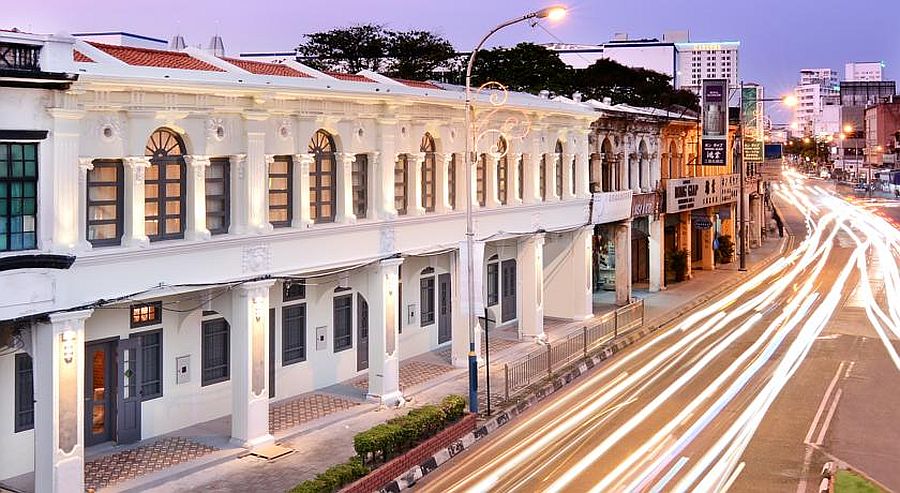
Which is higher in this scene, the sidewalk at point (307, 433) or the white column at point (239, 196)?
the white column at point (239, 196)

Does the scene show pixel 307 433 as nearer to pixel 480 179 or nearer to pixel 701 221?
pixel 480 179

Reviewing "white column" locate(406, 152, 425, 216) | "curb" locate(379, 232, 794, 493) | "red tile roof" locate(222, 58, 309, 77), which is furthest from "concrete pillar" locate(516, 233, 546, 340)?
"red tile roof" locate(222, 58, 309, 77)

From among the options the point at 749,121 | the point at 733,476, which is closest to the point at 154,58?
the point at 733,476

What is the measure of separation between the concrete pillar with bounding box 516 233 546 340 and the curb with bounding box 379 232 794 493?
8.69 feet

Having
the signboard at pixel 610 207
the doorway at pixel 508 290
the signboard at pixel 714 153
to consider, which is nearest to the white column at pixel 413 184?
the doorway at pixel 508 290

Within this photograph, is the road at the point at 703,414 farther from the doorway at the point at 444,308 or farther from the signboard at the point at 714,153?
the signboard at the point at 714,153

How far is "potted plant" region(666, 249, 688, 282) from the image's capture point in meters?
49.3

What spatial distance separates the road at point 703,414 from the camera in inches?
725

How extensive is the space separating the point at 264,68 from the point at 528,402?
1066cm

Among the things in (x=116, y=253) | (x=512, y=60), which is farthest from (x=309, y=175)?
(x=512, y=60)

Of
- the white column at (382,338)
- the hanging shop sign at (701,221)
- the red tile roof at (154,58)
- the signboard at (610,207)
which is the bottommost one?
the white column at (382,338)

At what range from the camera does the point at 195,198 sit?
1942 cm

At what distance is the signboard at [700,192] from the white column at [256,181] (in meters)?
28.4

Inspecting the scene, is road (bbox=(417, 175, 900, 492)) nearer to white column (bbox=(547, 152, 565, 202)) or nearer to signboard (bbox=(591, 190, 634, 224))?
signboard (bbox=(591, 190, 634, 224))
